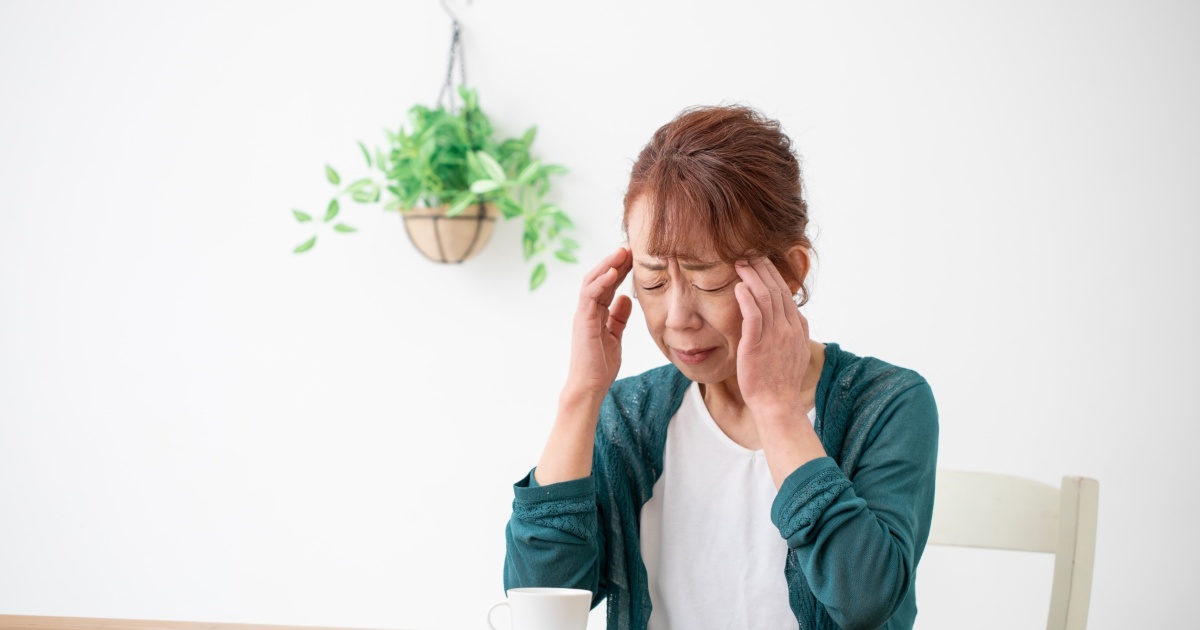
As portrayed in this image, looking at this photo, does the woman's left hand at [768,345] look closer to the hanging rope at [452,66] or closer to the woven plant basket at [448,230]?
the woven plant basket at [448,230]

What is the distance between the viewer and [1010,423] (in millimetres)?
2145

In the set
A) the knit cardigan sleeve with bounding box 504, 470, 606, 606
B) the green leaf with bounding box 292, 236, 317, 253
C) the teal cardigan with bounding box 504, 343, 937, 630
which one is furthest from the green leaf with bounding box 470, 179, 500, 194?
the knit cardigan sleeve with bounding box 504, 470, 606, 606

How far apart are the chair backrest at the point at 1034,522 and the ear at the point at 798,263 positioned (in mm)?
436

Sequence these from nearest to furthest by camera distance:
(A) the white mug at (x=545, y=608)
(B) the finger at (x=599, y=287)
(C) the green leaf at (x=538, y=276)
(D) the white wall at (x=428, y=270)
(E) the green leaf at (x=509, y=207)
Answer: (A) the white mug at (x=545, y=608) → (B) the finger at (x=599, y=287) → (D) the white wall at (x=428, y=270) → (E) the green leaf at (x=509, y=207) → (C) the green leaf at (x=538, y=276)

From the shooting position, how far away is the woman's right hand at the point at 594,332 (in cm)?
128

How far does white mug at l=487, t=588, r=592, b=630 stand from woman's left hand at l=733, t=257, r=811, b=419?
1.11 ft

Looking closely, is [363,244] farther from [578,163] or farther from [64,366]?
[64,366]

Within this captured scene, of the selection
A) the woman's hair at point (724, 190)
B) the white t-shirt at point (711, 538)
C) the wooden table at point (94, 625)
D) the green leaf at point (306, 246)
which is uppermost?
the woman's hair at point (724, 190)

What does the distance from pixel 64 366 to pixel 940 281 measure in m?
2.09

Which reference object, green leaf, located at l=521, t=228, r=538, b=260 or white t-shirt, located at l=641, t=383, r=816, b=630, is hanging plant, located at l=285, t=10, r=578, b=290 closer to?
green leaf, located at l=521, t=228, r=538, b=260

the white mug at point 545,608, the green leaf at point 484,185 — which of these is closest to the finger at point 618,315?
the white mug at point 545,608

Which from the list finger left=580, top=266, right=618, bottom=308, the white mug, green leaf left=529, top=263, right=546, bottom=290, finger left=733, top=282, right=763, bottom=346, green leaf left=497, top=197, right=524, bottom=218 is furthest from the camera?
green leaf left=529, top=263, right=546, bottom=290

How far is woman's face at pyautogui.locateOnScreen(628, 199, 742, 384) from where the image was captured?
3.93 feet

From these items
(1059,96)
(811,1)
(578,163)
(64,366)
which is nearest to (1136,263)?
(1059,96)
